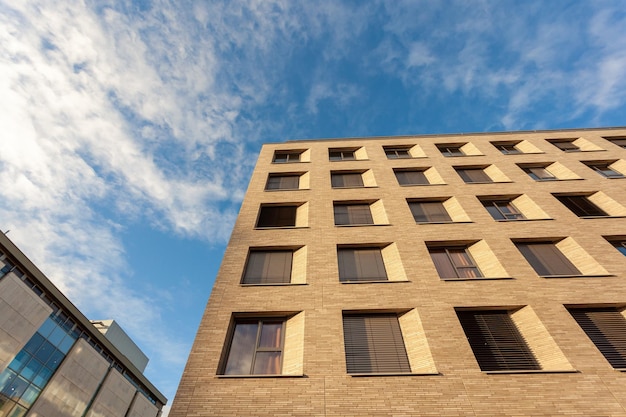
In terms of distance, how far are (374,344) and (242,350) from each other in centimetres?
393

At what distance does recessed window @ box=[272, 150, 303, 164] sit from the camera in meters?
19.4

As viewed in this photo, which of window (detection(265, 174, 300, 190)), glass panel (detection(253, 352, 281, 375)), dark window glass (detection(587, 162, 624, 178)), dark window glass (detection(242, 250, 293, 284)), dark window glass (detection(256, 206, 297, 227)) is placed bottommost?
glass panel (detection(253, 352, 281, 375))

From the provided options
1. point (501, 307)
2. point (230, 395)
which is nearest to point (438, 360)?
point (501, 307)

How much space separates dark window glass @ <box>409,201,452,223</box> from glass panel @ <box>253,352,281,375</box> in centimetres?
835

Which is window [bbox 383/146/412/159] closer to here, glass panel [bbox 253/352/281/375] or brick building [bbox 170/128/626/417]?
brick building [bbox 170/128/626/417]

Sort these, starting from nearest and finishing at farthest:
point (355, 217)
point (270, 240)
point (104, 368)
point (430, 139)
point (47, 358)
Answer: point (270, 240)
point (355, 217)
point (430, 139)
point (47, 358)
point (104, 368)

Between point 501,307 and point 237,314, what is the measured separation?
8.36 m

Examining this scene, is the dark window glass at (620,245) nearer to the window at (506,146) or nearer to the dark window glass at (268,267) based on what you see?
the window at (506,146)

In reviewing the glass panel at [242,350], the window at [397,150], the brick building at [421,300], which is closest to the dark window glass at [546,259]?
the brick building at [421,300]

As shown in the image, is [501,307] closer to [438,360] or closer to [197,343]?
[438,360]

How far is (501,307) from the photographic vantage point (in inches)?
381

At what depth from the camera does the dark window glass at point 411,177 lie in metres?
16.6

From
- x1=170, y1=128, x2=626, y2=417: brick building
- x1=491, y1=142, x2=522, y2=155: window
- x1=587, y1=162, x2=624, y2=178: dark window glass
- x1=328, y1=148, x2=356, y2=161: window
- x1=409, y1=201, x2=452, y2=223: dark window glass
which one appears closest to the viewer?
x1=170, y1=128, x2=626, y2=417: brick building

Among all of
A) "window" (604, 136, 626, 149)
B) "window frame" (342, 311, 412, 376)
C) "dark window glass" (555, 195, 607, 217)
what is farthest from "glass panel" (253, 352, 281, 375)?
"window" (604, 136, 626, 149)
